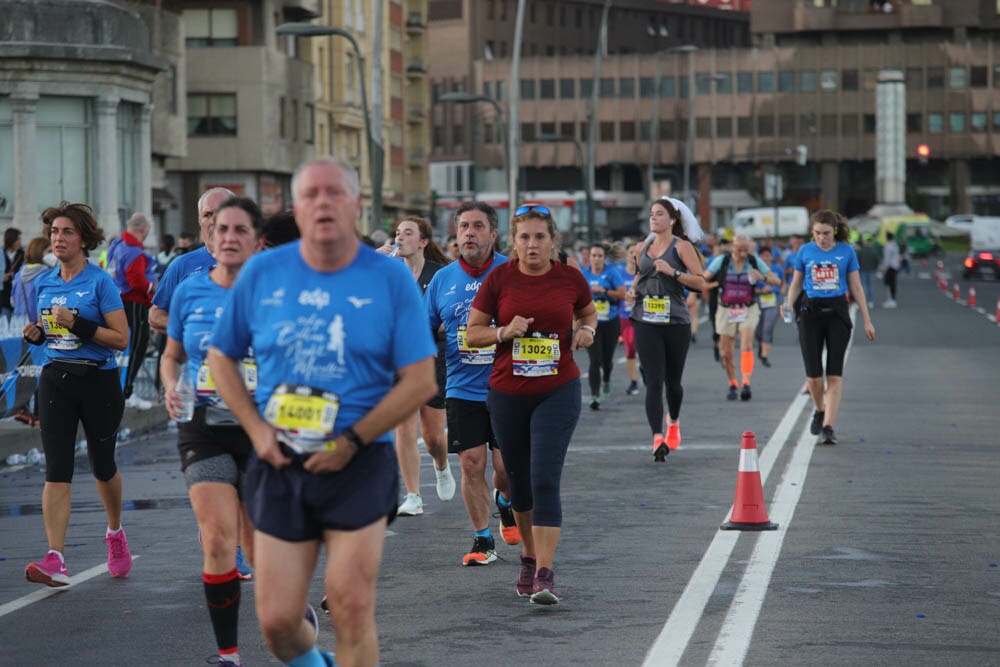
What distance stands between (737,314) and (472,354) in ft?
44.7

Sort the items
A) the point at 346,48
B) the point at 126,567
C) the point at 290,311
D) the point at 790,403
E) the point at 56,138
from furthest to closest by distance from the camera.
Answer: the point at 346,48 → the point at 56,138 → the point at 790,403 → the point at 126,567 → the point at 290,311

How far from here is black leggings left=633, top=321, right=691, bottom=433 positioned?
49.5ft

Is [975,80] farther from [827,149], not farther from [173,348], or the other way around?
[173,348]

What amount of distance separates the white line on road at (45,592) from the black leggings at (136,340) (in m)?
1.25

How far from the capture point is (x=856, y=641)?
304 inches

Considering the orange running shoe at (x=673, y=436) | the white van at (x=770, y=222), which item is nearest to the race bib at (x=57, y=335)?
the orange running shoe at (x=673, y=436)

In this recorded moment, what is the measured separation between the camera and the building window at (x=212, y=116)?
62969mm

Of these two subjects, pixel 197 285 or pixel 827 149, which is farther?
pixel 827 149

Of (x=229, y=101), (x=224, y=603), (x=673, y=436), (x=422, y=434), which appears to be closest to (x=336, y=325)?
(x=224, y=603)

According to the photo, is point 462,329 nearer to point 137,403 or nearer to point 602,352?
point 137,403

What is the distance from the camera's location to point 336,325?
18.4 feet

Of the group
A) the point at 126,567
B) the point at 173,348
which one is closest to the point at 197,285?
the point at 173,348

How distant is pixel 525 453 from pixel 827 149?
129648 millimetres

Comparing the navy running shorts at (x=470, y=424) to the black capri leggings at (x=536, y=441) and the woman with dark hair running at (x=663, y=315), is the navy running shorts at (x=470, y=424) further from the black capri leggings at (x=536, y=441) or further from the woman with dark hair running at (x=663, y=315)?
the woman with dark hair running at (x=663, y=315)
